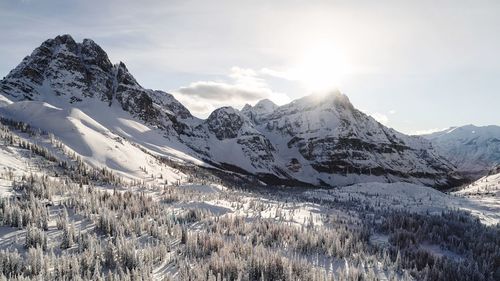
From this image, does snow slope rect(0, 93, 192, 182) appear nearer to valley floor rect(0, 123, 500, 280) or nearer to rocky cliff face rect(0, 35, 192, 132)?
valley floor rect(0, 123, 500, 280)

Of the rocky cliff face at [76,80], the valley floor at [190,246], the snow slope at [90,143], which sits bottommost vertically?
→ the valley floor at [190,246]

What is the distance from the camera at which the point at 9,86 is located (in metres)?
108

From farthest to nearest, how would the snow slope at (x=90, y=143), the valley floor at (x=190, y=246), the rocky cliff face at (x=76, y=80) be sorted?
the rocky cliff face at (x=76, y=80) < the snow slope at (x=90, y=143) < the valley floor at (x=190, y=246)

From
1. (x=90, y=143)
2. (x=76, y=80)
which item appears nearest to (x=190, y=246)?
(x=90, y=143)

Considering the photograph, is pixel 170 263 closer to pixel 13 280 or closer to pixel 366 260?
pixel 13 280

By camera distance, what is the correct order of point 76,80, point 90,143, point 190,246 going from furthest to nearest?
point 76,80 < point 90,143 < point 190,246

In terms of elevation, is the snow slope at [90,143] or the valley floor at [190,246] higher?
the snow slope at [90,143]

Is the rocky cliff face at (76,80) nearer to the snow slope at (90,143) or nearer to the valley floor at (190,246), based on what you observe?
the snow slope at (90,143)

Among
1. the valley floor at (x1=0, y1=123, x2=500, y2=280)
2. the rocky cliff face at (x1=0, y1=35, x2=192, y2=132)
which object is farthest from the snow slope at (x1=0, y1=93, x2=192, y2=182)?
the rocky cliff face at (x1=0, y1=35, x2=192, y2=132)

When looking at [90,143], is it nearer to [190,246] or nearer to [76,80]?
[190,246]

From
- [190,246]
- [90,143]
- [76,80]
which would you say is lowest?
[190,246]

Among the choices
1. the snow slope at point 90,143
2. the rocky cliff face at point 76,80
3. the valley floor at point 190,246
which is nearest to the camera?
the valley floor at point 190,246

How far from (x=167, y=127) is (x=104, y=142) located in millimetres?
106272

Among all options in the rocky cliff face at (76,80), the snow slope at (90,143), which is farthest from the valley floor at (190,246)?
the rocky cliff face at (76,80)
